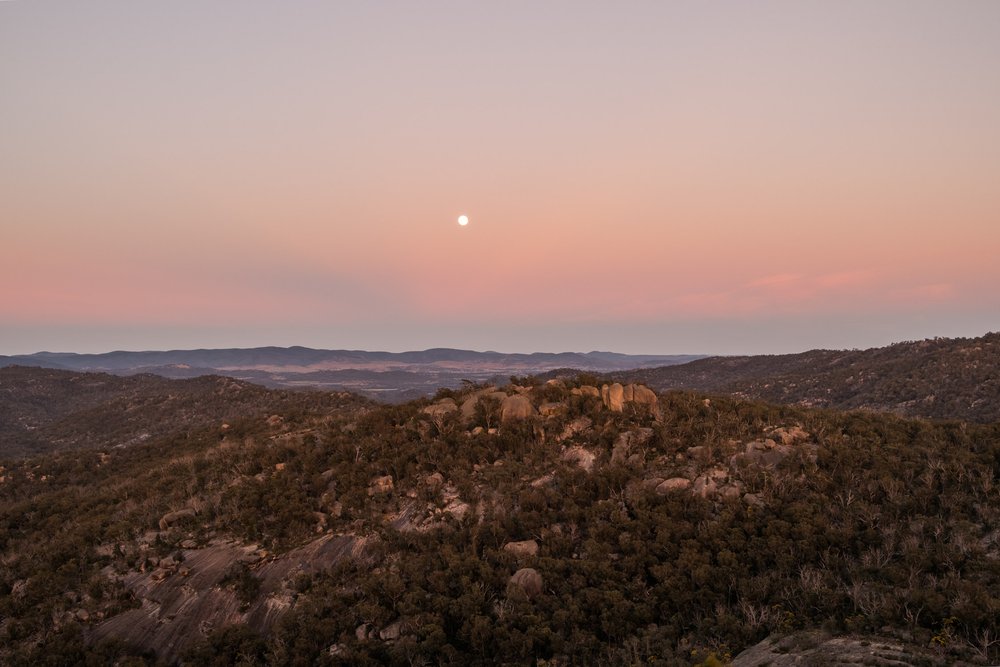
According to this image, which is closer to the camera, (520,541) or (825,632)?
(825,632)

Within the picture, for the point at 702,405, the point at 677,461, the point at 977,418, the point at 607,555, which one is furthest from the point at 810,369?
the point at 607,555

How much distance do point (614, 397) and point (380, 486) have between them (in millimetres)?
8837

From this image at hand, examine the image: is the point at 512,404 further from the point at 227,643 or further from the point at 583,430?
the point at 227,643

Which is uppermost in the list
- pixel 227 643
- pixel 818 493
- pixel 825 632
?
pixel 818 493

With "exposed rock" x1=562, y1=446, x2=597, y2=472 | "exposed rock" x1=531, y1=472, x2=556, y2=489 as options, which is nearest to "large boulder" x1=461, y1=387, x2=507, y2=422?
"exposed rock" x1=562, y1=446, x2=597, y2=472

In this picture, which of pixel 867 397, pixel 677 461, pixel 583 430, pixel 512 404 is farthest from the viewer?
pixel 867 397

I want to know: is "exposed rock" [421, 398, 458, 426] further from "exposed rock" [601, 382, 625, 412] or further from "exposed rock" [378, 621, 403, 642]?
"exposed rock" [378, 621, 403, 642]

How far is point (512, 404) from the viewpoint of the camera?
16234mm

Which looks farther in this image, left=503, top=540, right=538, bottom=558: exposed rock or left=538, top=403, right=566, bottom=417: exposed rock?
left=538, top=403, right=566, bottom=417: exposed rock

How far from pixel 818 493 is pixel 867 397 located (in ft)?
135

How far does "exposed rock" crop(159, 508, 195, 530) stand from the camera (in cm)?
1291

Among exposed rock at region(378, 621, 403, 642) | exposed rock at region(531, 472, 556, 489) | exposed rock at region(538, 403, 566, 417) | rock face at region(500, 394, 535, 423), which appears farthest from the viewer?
exposed rock at region(538, 403, 566, 417)

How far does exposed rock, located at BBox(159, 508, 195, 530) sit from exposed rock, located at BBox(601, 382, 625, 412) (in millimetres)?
14122

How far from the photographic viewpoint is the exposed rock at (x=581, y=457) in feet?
44.1
